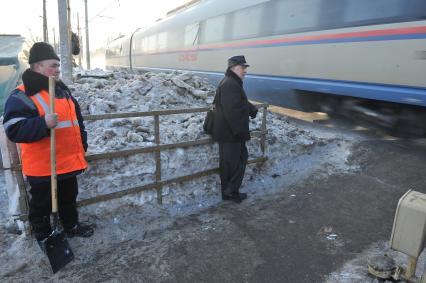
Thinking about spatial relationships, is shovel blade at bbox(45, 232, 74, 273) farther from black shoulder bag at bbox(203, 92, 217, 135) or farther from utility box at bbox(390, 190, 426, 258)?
utility box at bbox(390, 190, 426, 258)

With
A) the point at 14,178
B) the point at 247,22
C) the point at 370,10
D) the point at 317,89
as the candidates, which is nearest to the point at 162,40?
the point at 247,22

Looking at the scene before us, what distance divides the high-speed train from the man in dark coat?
2425 millimetres

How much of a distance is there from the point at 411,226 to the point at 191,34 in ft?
32.4

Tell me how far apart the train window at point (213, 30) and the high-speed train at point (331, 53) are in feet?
0.09

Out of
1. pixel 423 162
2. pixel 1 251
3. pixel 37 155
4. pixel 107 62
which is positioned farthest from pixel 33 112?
pixel 107 62

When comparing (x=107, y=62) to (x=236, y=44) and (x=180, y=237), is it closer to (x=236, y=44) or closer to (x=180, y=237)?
(x=236, y=44)

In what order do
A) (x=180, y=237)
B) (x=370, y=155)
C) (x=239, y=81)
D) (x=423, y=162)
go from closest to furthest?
(x=180, y=237) < (x=239, y=81) < (x=423, y=162) < (x=370, y=155)

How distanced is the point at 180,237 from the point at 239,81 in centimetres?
190

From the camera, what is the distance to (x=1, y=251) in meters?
3.24

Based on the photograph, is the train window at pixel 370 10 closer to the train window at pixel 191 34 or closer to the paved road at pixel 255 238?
the paved road at pixel 255 238

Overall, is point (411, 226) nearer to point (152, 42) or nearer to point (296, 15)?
point (296, 15)

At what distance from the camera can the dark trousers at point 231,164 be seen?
4.29 meters

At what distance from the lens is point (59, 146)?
296 centimetres

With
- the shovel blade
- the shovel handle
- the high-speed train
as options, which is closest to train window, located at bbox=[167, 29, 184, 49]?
the high-speed train
